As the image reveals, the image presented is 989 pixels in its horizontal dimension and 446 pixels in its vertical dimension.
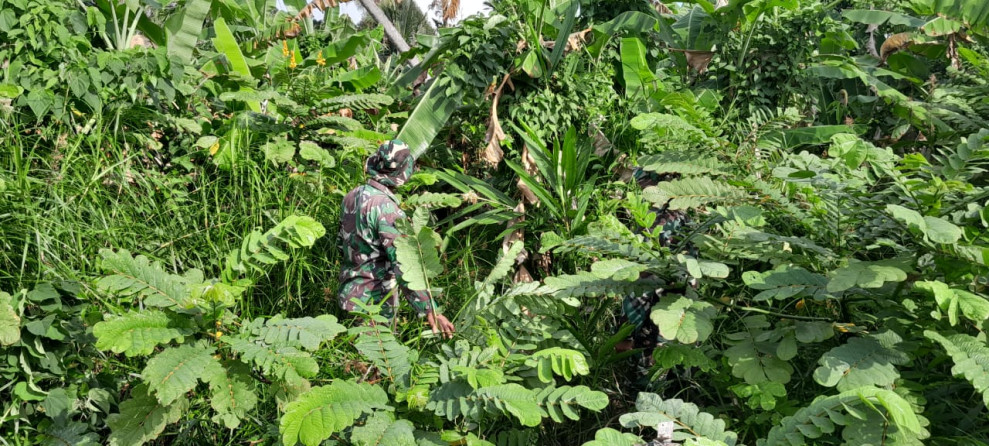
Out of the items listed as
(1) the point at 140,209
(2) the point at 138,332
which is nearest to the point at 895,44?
(1) the point at 140,209

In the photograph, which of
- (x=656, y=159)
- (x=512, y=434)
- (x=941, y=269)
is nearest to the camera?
(x=941, y=269)

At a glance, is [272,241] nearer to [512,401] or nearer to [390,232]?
[390,232]

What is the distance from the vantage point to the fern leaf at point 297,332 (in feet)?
9.48

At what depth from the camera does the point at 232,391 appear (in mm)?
2891

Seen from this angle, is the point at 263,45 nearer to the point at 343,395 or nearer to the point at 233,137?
the point at 233,137

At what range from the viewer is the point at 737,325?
Result: 371 centimetres

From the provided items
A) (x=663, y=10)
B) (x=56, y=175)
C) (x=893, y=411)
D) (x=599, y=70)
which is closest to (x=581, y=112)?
(x=599, y=70)

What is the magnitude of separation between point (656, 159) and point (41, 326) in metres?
2.80

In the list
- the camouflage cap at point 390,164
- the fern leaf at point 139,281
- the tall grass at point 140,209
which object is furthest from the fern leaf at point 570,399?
the tall grass at point 140,209

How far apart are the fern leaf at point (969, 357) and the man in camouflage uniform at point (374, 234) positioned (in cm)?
240

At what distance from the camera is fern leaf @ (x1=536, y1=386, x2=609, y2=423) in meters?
2.78

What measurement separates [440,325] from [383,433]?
1.18 metres

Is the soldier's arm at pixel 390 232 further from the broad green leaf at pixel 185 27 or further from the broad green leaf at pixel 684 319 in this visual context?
the broad green leaf at pixel 185 27

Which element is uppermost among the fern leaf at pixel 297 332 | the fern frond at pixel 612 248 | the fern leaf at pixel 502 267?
the fern frond at pixel 612 248
